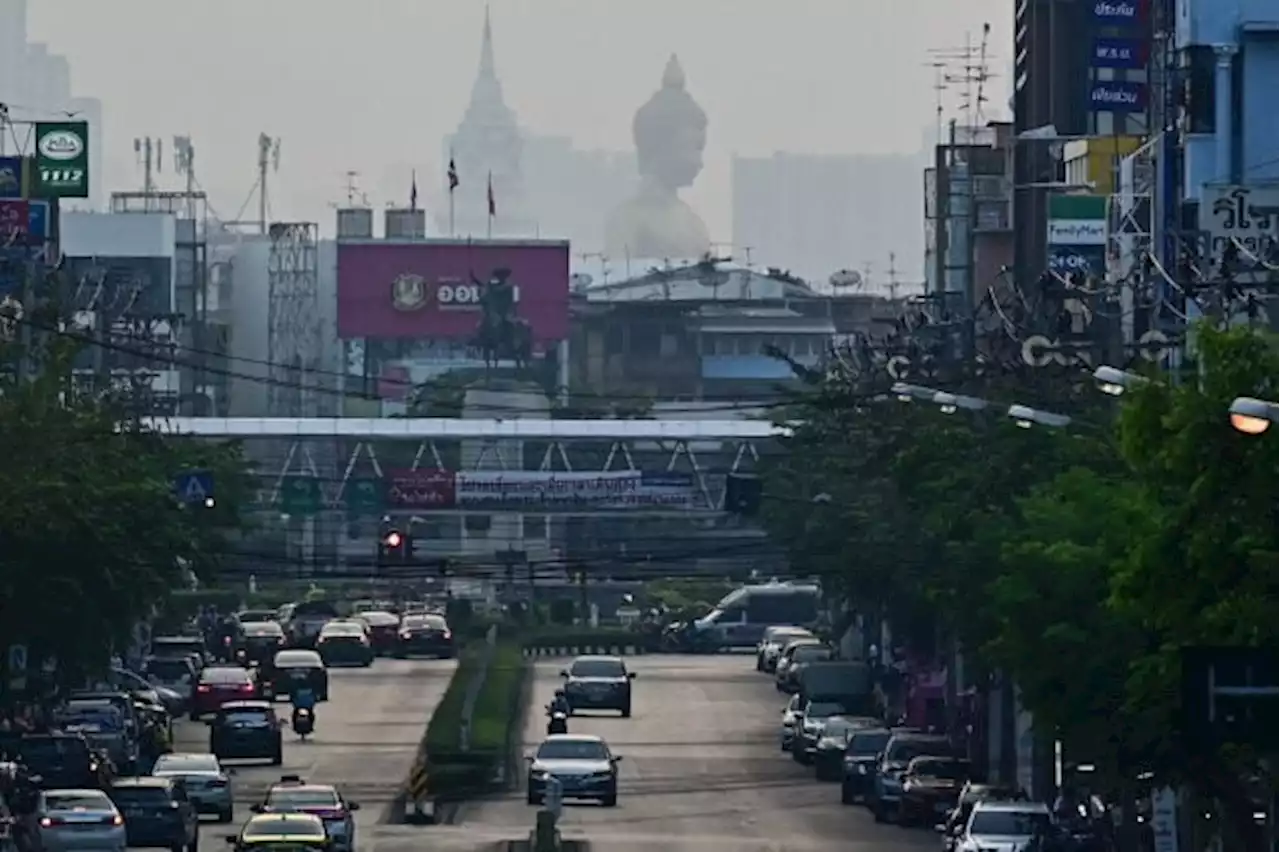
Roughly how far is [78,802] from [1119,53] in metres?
47.4

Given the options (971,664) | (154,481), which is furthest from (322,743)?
(971,664)

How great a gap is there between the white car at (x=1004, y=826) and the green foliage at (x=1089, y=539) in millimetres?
1878

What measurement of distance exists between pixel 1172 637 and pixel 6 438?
31137mm

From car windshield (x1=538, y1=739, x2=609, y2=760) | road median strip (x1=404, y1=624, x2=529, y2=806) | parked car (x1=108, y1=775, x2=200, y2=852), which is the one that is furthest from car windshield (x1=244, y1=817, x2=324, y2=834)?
car windshield (x1=538, y1=739, x2=609, y2=760)

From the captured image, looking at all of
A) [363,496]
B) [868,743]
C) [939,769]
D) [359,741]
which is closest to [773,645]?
[363,496]

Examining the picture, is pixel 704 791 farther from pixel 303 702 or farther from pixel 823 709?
pixel 303 702

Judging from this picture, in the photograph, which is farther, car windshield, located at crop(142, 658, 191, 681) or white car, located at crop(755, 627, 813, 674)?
white car, located at crop(755, 627, 813, 674)

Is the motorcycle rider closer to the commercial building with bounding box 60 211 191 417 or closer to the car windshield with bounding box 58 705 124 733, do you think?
the commercial building with bounding box 60 211 191 417

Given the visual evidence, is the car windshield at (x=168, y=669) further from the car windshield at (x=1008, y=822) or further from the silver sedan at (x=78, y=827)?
the car windshield at (x=1008, y=822)

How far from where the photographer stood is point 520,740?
9581 cm

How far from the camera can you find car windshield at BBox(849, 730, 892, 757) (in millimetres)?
81750

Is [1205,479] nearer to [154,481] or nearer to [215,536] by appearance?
[154,481]

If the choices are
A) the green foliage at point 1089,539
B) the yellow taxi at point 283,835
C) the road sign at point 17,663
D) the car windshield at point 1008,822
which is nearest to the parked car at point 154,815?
the yellow taxi at point 283,835

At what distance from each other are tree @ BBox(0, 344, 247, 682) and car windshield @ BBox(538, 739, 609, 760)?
7.93m
